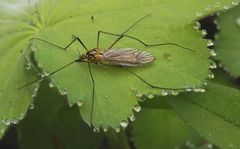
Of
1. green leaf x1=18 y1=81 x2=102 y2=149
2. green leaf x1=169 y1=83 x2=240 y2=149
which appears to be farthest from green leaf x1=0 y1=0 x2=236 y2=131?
green leaf x1=18 y1=81 x2=102 y2=149

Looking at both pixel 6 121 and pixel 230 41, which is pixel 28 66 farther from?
pixel 230 41

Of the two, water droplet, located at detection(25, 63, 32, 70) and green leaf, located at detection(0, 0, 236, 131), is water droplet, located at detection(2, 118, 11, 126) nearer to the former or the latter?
green leaf, located at detection(0, 0, 236, 131)

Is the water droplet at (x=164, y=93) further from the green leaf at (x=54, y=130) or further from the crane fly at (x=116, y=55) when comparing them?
the green leaf at (x=54, y=130)

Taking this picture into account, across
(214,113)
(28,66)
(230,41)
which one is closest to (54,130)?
(28,66)

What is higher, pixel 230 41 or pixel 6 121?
pixel 6 121

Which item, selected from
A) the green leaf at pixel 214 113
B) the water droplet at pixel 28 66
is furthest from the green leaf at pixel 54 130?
the green leaf at pixel 214 113

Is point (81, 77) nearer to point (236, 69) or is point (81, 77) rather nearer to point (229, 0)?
point (229, 0)
